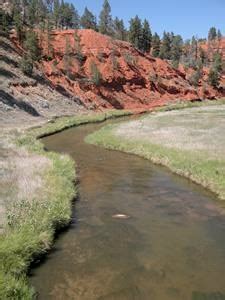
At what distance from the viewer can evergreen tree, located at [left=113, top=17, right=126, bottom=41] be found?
13319 centimetres

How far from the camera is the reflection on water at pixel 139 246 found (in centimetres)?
1358

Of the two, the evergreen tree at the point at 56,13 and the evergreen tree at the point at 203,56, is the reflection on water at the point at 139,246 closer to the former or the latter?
the evergreen tree at the point at 56,13

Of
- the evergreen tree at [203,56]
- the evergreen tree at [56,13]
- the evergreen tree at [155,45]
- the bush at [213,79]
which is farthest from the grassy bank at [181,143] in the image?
the evergreen tree at [203,56]

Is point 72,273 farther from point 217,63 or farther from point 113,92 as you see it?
point 217,63

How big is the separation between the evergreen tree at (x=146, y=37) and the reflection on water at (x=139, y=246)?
10826 centimetres

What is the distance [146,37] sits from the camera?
432 ft

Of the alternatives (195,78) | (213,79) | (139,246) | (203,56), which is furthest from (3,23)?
(203,56)

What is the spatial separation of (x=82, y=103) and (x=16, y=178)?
185 feet

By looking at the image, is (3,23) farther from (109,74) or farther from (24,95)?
(24,95)

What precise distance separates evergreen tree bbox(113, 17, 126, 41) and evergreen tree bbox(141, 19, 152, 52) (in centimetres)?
712

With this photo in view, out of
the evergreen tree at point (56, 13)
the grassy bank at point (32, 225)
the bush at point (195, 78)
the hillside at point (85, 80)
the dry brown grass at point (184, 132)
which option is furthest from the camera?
the evergreen tree at point (56, 13)

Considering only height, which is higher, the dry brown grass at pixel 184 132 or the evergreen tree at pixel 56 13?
the evergreen tree at pixel 56 13

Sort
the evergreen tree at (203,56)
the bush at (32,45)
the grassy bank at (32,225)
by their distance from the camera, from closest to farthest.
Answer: the grassy bank at (32,225), the bush at (32,45), the evergreen tree at (203,56)

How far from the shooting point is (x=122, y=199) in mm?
23781
